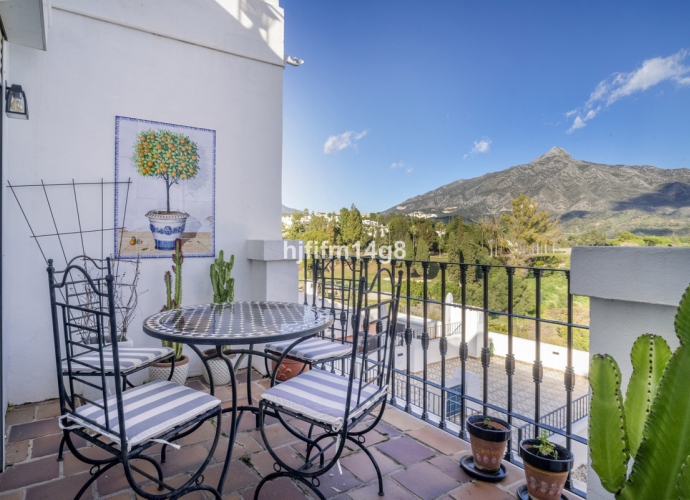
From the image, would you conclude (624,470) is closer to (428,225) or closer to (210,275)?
(210,275)

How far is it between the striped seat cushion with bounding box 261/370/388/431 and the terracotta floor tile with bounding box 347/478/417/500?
0.43 meters

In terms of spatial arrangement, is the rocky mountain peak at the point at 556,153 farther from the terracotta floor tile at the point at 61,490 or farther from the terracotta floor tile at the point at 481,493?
the terracotta floor tile at the point at 61,490

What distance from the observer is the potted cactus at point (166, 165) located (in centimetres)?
327

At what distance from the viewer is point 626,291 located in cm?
125

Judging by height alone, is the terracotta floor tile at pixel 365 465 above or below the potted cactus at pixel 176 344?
below

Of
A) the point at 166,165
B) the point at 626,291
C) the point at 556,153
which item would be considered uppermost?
the point at 556,153

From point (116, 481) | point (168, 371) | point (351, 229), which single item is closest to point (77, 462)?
point (116, 481)

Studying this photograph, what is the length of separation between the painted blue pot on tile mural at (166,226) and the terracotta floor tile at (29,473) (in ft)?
5.83

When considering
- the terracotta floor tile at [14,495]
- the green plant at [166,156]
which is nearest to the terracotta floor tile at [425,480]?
the terracotta floor tile at [14,495]

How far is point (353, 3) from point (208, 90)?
14.7m

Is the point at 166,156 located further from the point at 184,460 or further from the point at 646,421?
the point at 646,421

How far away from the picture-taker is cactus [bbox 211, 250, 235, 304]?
3.34 metres

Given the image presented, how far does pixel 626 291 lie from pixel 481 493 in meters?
1.16

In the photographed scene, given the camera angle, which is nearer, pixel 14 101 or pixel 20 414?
pixel 14 101
